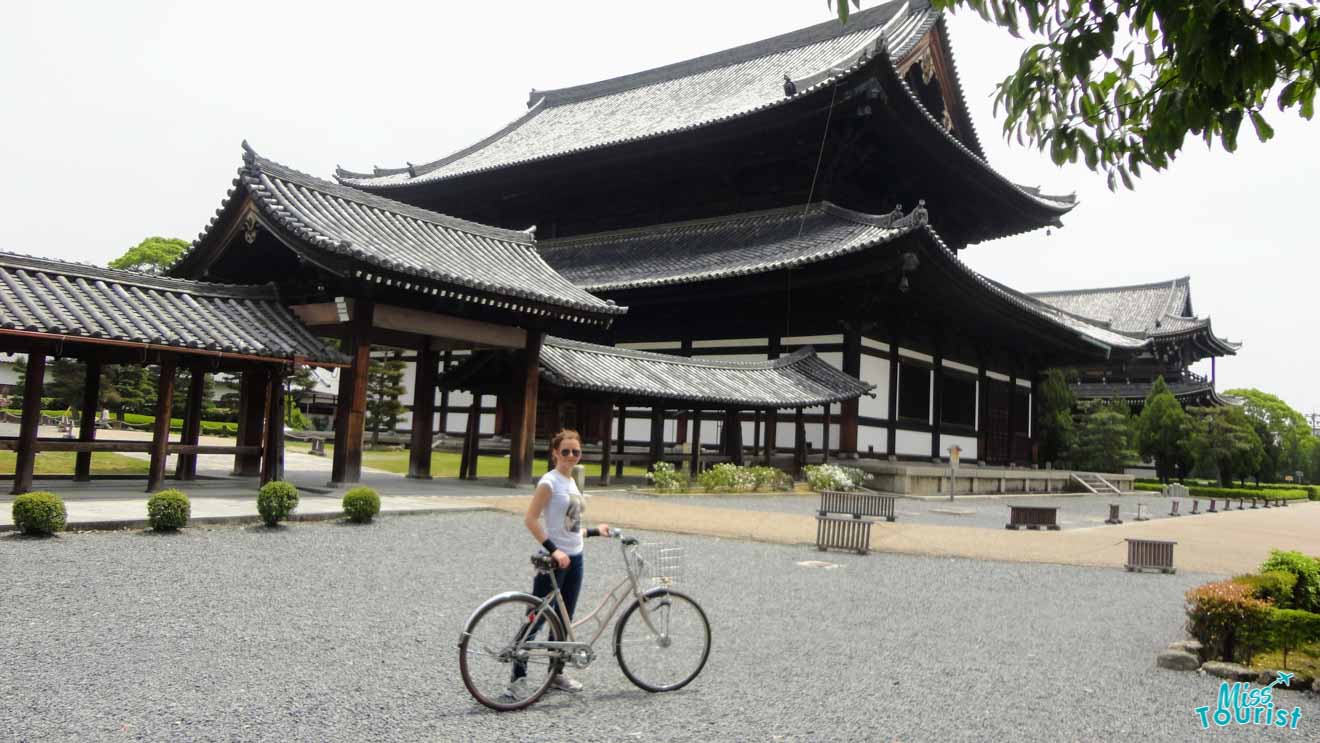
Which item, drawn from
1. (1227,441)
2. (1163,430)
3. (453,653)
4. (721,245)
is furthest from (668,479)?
(1227,441)

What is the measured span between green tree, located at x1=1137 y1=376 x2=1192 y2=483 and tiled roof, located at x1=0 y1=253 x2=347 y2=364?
38670 mm

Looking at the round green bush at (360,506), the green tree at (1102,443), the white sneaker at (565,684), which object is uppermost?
the green tree at (1102,443)

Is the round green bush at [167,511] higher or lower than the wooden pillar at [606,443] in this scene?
lower

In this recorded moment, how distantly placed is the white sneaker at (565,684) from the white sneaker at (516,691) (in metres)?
0.28

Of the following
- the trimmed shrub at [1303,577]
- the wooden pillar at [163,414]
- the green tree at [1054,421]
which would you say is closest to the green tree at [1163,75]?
the trimmed shrub at [1303,577]

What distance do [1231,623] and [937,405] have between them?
64.5 ft

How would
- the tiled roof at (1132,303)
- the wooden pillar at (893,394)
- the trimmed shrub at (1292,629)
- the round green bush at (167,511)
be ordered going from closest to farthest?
the trimmed shrub at (1292,629) < the round green bush at (167,511) < the wooden pillar at (893,394) < the tiled roof at (1132,303)

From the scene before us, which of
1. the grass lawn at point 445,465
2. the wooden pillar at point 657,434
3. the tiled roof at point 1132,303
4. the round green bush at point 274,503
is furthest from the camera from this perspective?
the tiled roof at point 1132,303

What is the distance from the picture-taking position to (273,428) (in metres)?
13.8

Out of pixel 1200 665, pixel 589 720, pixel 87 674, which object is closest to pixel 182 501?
pixel 87 674

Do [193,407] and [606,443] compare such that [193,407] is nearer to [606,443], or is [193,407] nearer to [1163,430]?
[606,443]

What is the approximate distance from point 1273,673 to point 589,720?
507 centimetres

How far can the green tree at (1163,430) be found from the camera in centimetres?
4053

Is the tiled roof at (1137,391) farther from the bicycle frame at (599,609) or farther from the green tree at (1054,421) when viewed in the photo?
the bicycle frame at (599,609)
